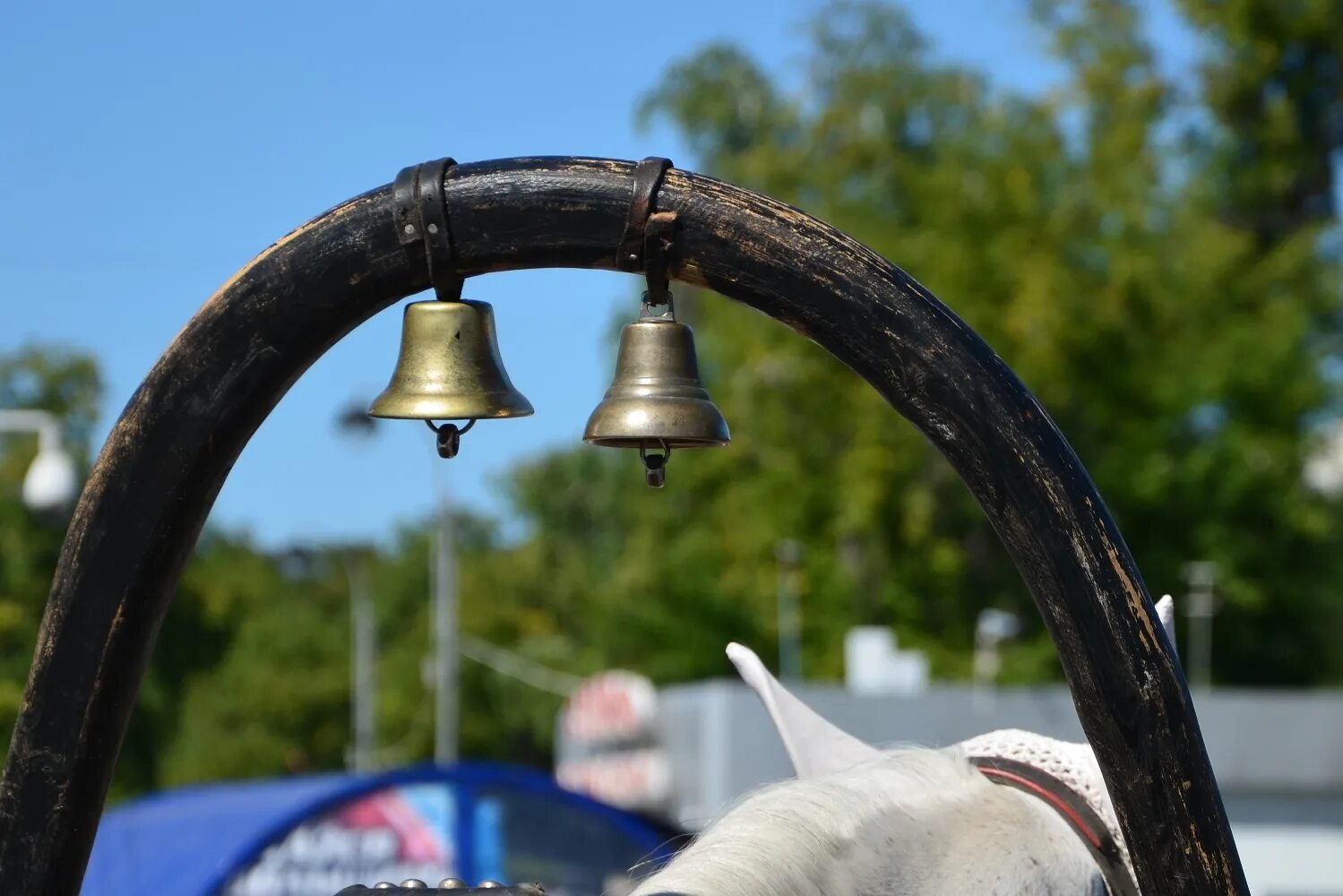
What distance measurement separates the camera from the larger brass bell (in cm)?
208

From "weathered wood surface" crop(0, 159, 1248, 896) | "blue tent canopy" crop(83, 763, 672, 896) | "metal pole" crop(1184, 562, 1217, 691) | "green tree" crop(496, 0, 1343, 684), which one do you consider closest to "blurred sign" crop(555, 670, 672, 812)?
"green tree" crop(496, 0, 1343, 684)

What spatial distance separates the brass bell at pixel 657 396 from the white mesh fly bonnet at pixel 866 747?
0.42 metres

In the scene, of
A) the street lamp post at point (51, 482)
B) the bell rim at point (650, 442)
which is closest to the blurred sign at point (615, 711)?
the street lamp post at point (51, 482)

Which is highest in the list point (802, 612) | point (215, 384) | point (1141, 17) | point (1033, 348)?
point (1141, 17)

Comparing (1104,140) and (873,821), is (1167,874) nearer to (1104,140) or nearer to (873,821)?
(873,821)

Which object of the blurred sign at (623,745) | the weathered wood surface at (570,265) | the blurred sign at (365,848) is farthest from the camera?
the blurred sign at (623,745)

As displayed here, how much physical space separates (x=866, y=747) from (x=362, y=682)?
4586cm

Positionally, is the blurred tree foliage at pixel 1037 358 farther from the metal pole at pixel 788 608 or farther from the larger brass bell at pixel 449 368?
the larger brass bell at pixel 449 368

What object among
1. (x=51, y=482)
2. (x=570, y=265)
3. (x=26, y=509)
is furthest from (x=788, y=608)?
(x=570, y=265)

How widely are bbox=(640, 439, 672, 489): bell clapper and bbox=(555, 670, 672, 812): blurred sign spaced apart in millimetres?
19925

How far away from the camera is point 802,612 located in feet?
117

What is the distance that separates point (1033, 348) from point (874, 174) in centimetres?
612

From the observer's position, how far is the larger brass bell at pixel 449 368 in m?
2.08

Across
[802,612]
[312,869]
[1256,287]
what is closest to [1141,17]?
[1256,287]
